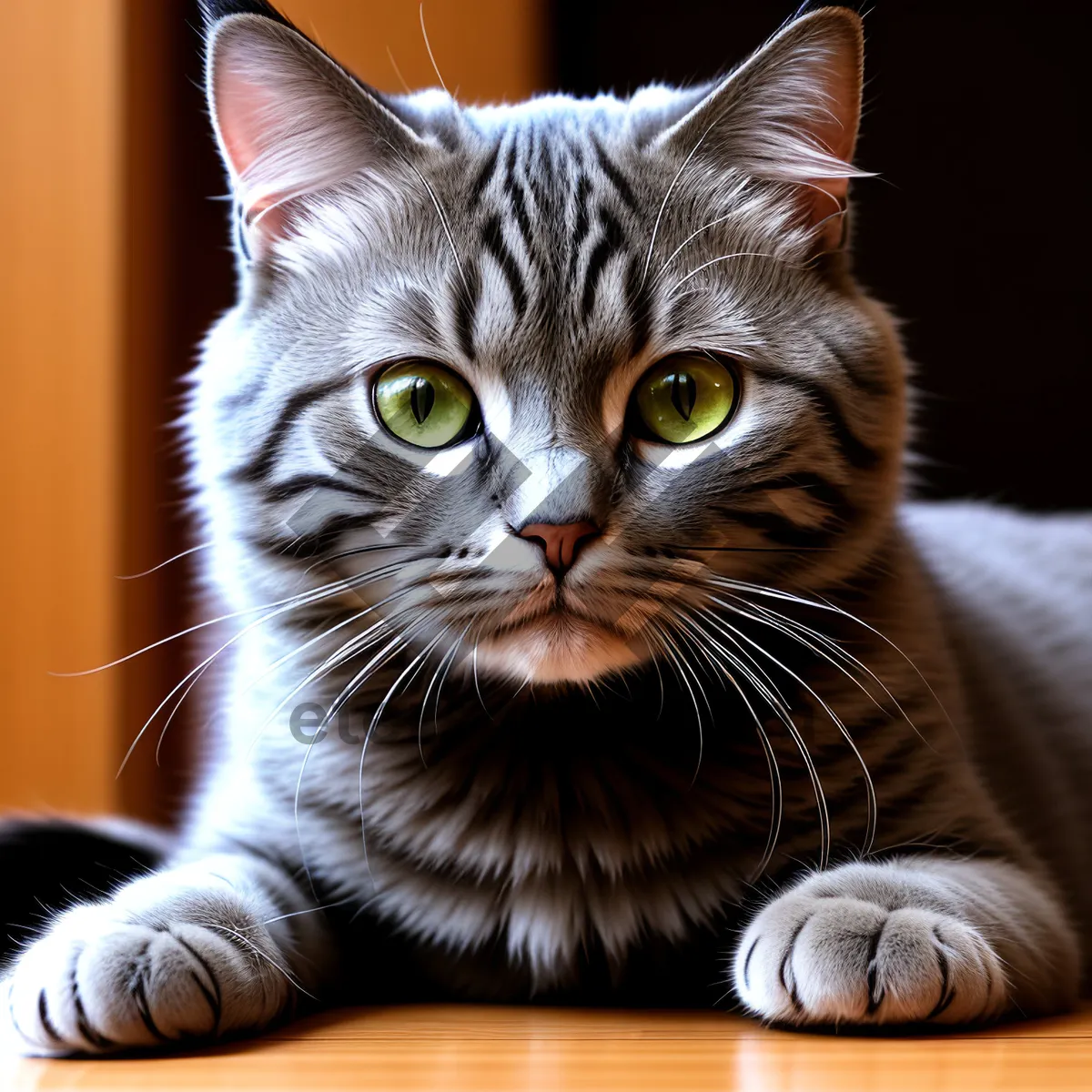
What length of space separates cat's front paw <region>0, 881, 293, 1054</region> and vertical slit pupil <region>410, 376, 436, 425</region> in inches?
18.6

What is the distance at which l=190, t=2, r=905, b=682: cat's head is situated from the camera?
42.8 inches

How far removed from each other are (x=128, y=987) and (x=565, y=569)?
17.9 inches

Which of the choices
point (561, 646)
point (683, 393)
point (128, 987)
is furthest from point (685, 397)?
point (128, 987)

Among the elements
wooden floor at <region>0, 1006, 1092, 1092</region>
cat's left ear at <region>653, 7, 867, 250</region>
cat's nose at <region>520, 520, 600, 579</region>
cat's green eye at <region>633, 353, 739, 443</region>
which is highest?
cat's left ear at <region>653, 7, 867, 250</region>

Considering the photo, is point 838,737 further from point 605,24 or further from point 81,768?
point 605,24

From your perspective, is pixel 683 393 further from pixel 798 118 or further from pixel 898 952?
pixel 898 952

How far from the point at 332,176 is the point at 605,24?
3.83 feet

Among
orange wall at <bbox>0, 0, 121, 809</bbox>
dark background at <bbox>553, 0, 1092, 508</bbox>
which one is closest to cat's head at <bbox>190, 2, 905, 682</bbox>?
orange wall at <bbox>0, 0, 121, 809</bbox>

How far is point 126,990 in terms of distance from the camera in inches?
36.9

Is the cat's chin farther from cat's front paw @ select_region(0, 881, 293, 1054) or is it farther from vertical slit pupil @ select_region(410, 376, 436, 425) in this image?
cat's front paw @ select_region(0, 881, 293, 1054)

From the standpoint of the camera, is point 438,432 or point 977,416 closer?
point 438,432

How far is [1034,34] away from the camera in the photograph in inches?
86.7

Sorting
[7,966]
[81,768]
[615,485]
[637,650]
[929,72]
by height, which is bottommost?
[81,768]

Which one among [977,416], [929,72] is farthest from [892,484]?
[929,72]
